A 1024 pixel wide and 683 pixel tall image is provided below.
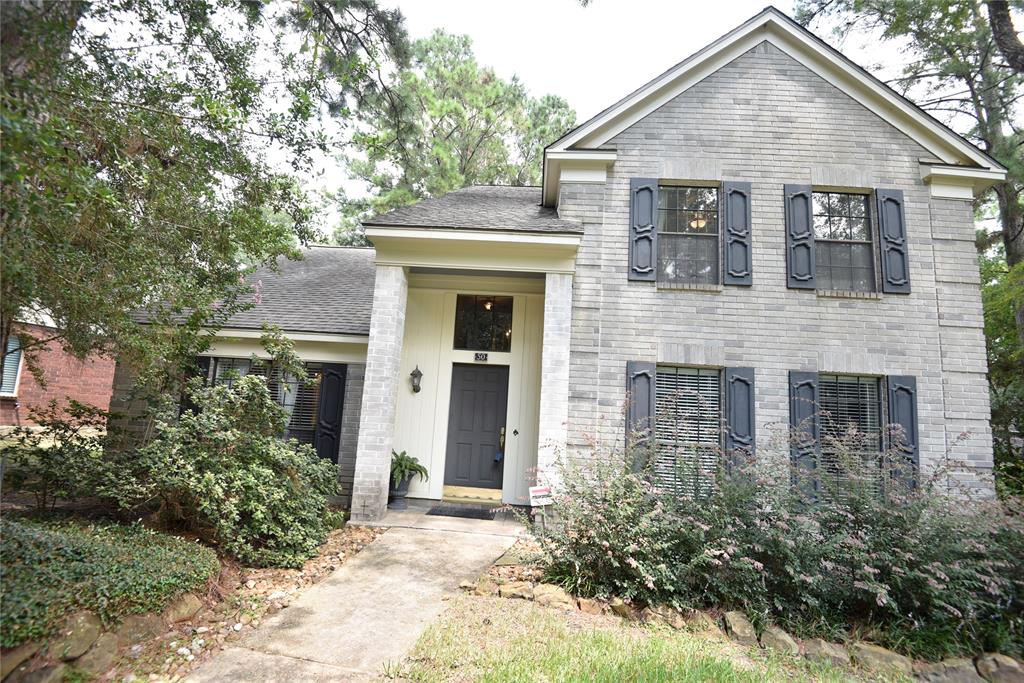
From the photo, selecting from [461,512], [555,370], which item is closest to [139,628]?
[461,512]

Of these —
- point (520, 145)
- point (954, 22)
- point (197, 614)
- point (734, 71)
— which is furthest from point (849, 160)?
point (520, 145)

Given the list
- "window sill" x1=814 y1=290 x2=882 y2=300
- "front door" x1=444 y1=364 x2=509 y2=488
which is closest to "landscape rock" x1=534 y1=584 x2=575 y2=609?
"front door" x1=444 y1=364 x2=509 y2=488

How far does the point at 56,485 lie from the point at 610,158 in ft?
25.5

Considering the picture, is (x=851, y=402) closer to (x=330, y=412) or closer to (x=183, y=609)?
(x=330, y=412)

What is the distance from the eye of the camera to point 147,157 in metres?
5.26

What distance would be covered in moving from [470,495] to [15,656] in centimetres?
603

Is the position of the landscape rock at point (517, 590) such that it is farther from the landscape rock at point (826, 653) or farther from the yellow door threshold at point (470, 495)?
the yellow door threshold at point (470, 495)

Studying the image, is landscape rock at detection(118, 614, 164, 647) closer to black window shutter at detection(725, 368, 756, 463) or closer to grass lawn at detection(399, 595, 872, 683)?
grass lawn at detection(399, 595, 872, 683)

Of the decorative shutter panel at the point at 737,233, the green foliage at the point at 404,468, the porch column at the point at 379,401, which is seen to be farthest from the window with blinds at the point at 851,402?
the porch column at the point at 379,401

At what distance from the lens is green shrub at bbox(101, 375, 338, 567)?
5.14 metres

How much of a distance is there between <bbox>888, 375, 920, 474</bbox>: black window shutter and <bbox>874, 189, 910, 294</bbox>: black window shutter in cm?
127

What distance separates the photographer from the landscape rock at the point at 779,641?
405 centimetres

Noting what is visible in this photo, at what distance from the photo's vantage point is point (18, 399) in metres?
14.7

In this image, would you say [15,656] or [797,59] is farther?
[797,59]
